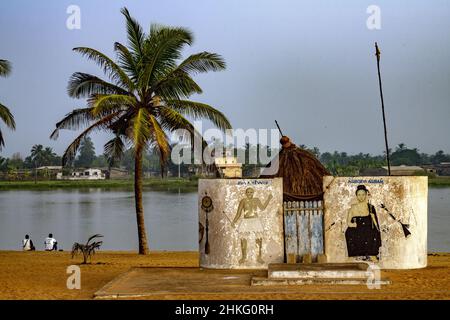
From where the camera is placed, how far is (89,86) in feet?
87.8

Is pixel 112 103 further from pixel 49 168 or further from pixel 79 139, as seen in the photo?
pixel 49 168

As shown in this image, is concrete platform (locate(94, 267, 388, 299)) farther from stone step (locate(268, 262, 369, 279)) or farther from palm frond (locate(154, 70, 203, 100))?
palm frond (locate(154, 70, 203, 100))

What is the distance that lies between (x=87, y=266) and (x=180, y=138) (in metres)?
6.66

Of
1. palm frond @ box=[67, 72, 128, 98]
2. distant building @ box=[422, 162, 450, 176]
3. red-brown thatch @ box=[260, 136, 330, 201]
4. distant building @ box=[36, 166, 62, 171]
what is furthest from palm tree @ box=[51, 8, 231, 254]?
distant building @ box=[36, 166, 62, 171]

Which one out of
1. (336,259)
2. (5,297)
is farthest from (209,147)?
(5,297)

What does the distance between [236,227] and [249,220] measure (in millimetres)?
331

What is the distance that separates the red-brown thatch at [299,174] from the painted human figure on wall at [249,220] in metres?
0.55

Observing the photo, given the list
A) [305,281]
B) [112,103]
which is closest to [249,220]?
[305,281]

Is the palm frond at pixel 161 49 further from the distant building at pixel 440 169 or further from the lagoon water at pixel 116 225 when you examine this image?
the distant building at pixel 440 169

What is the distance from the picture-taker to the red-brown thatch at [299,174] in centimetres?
1727

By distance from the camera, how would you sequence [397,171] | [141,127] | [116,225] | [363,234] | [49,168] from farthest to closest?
[49,168]
[116,225]
[397,171]
[141,127]
[363,234]

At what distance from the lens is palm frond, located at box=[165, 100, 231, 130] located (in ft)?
86.3

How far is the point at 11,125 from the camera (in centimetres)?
2697

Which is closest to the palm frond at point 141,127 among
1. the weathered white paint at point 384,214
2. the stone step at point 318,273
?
the weathered white paint at point 384,214
